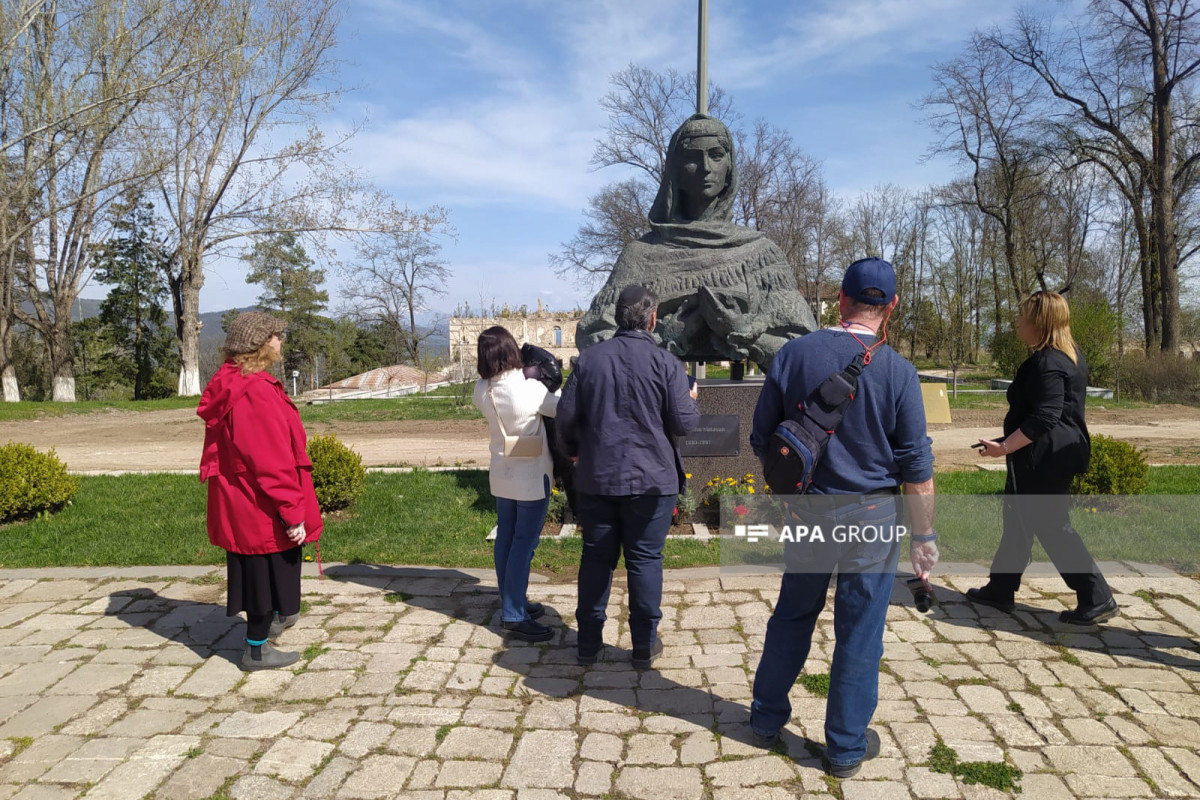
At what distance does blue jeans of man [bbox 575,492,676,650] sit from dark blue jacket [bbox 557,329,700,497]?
0.09 metres

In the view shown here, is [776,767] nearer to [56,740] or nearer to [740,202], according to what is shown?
[56,740]

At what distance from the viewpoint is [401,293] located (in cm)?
4119

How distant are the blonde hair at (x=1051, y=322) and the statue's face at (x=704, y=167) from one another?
313cm

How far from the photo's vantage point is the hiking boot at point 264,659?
3785 mm

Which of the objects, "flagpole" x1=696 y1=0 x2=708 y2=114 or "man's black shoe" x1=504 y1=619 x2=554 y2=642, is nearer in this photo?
"man's black shoe" x1=504 y1=619 x2=554 y2=642

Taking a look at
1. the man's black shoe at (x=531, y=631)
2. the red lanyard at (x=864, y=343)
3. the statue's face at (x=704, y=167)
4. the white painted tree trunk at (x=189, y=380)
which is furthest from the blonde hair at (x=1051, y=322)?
the white painted tree trunk at (x=189, y=380)

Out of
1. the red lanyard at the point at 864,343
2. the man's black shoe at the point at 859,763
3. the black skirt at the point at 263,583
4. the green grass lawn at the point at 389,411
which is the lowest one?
the man's black shoe at the point at 859,763

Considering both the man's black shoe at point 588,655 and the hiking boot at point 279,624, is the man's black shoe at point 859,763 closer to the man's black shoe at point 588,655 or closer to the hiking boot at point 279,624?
the man's black shoe at point 588,655

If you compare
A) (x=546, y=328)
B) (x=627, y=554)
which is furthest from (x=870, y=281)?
(x=546, y=328)

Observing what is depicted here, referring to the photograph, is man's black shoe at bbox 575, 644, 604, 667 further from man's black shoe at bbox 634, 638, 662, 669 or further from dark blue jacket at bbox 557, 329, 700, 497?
dark blue jacket at bbox 557, 329, 700, 497

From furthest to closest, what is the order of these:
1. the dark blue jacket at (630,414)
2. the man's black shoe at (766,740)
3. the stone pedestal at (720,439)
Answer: the stone pedestal at (720,439), the dark blue jacket at (630,414), the man's black shoe at (766,740)

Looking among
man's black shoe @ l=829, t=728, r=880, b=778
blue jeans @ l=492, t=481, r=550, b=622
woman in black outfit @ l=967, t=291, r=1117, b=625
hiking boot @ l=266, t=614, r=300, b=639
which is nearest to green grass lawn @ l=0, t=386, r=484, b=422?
hiking boot @ l=266, t=614, r=300, b=639

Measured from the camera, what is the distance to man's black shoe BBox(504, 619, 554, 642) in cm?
412

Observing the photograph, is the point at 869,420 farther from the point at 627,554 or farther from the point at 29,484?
the point at 29,484
